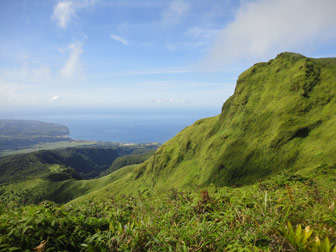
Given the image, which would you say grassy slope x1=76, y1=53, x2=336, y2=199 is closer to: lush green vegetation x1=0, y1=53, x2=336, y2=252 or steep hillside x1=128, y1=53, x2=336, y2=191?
steep hillside x1=128, y1=53, x2=336, y2=191

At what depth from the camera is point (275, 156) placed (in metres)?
44.0

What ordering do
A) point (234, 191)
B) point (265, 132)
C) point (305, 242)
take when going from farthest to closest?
point (265, 132), point (234, 191), point (305, 242)

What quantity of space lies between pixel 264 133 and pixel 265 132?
15.1 inches

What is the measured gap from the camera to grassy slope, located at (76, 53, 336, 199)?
137ft

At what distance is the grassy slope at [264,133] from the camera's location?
41.7 m

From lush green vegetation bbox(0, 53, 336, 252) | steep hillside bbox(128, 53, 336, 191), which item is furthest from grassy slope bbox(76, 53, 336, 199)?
lush green vegetation bbox(0, 53, 336, 252)

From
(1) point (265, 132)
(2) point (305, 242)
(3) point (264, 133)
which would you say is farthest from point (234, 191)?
(1) point (265, 132)

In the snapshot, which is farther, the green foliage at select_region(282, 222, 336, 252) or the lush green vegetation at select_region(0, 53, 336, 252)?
the lush green vegetation at select_region(0, 53, 336, 252)

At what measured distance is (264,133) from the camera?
5191 cm

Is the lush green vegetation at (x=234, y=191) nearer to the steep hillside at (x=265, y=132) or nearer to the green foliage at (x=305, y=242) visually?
the green foliage at (x=305, y=242)

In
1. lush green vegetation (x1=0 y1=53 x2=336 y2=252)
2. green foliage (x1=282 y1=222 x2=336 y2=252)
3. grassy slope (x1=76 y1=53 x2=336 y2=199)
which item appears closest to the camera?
green foliage (x1=282 y1=222 x2=336 y2=252)

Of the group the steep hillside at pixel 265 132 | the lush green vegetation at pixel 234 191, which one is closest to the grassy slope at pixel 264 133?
the steep hillside at pixel 265 132

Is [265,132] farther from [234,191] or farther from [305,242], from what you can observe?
[305,242]

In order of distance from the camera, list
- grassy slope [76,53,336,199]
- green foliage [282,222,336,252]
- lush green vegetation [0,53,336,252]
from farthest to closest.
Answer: grassy slope [76,53,336,199] < lush green vegetation [0,53,336,252] < green foliage [282,222,336,252]
